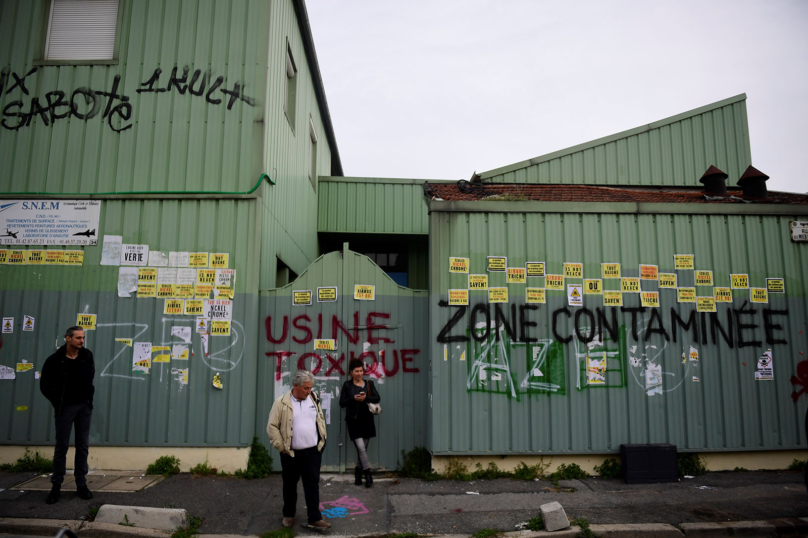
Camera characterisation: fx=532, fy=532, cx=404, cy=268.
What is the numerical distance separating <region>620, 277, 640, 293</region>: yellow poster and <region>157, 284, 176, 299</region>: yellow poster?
683cm

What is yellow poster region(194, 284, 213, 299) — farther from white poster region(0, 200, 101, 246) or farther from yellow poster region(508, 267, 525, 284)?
yellow poster region(508, 267, 525, 284)

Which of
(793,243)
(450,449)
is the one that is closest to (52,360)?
(450,449)

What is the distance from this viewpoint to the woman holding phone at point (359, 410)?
7.37 m

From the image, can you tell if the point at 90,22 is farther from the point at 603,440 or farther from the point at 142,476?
the point at 603,440

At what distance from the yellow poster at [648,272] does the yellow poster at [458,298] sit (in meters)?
2.76

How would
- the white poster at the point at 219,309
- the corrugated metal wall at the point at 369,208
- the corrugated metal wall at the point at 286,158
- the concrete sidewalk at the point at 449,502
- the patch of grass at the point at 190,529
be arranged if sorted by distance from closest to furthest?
1. the patch of grass at the point at 190,529
2. the concrete sidewalk at the point at 449,502
3. the white poster at the point at 219,309
4. the corrugated metal wall at the point at 286,158
5. the corrugated metal wall at the point at 369,208

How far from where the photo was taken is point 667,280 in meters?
8.23

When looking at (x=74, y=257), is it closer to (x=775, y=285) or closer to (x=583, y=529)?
(x=583, y=529)

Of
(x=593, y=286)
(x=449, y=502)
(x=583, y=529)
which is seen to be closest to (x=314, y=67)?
(x=593, y=286)

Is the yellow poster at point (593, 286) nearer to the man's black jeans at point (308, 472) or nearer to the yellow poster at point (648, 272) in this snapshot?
the yellow poster at point (648, 272)

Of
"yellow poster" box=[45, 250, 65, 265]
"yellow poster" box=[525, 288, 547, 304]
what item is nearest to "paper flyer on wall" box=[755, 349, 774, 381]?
"yellow poster" box=[525, 288, 547, 304]

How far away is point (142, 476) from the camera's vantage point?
24.4ft

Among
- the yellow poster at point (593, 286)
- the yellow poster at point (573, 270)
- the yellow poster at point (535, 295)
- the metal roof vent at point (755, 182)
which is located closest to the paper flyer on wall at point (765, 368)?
the yellow poster at point (593, 286)

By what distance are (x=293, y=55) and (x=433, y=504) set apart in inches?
338
